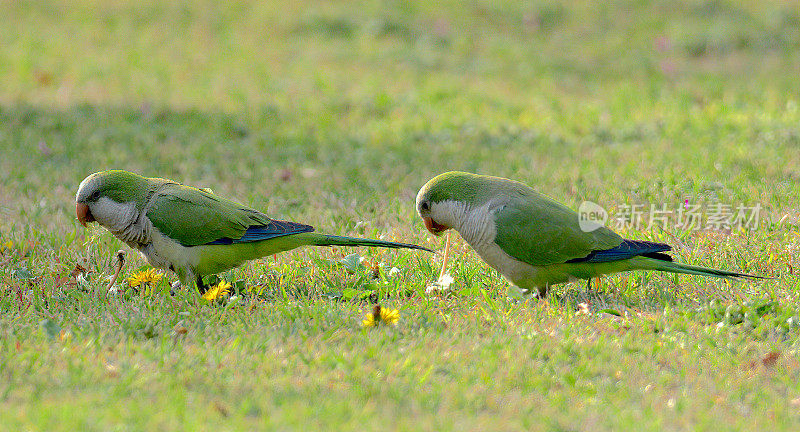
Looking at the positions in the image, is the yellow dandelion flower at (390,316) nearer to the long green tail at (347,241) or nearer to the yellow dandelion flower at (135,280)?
the long green tail at (347,241)

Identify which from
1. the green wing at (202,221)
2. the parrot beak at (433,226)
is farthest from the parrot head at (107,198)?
the parrot beak at (433,226)

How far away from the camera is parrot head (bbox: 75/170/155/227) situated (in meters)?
4.28

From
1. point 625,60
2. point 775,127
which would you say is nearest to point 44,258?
point 775,127

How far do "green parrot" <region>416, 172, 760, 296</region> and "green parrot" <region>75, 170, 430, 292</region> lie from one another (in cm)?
30

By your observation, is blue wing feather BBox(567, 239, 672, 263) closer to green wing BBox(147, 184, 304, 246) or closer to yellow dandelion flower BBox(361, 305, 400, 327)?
yellow dandelion flower BBox(361, 305, 400, 327)

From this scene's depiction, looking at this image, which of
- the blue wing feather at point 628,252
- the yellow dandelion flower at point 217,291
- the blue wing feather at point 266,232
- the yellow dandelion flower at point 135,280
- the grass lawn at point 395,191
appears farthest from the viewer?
the yellow dandelion flower at point 135,280

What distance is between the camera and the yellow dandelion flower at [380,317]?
3.89 meters

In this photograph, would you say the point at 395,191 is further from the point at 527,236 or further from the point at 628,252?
the point at 628,252

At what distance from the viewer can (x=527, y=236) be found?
4.12 m

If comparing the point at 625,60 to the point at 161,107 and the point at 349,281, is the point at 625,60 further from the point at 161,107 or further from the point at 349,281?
the point at 349,281

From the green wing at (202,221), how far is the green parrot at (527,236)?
29.2 inches

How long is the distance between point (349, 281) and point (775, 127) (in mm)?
5077

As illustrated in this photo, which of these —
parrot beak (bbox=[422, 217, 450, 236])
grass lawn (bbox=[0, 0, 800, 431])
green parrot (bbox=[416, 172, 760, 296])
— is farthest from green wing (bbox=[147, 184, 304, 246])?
green parrot (bbox=[416, 172, 760, 296])

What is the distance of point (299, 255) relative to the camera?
5.05 meters
